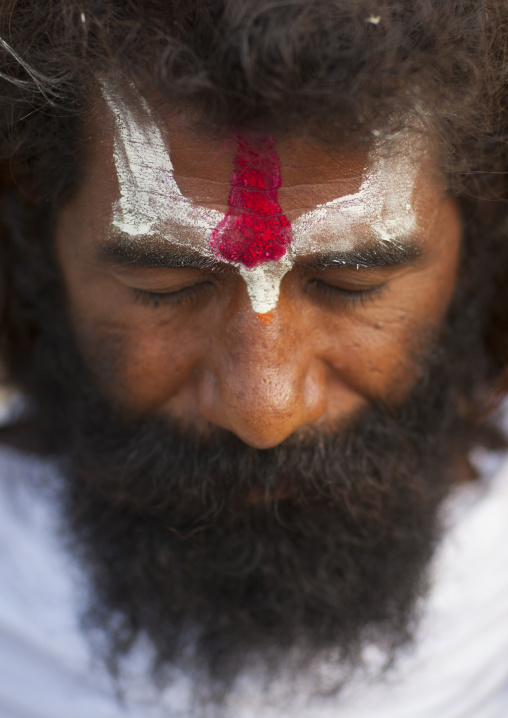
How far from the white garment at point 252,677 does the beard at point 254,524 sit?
0.07 metres

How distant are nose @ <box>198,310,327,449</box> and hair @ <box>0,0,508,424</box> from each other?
331 millimetres

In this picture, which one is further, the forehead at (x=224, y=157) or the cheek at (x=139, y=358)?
the cheek at (x=139, y=358)

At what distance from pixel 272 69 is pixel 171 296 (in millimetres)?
454

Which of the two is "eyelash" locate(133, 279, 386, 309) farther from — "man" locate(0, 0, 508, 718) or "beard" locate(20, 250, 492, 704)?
"beard" locate(20, 250, 492, 704)

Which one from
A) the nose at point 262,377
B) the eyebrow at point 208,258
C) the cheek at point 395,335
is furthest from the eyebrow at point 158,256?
the cheek at point 395,335

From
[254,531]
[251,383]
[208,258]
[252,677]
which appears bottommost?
[252,677]

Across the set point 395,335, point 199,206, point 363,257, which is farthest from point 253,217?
point 395,335

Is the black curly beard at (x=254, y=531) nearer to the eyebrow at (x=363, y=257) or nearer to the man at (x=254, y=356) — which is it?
the man at (x=254, y=356)

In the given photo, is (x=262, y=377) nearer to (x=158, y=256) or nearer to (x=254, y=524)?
(x=158, y=256)

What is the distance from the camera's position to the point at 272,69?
2.88 feet

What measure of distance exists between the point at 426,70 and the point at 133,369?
77 centimetres

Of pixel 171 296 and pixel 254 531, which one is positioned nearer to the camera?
pixel 171 296

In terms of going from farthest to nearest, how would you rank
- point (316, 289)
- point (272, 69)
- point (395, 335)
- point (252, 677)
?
point (252, 677) → point (395, 335) → point (316, 289) → point (272, 69)

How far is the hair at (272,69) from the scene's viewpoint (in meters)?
0.88
